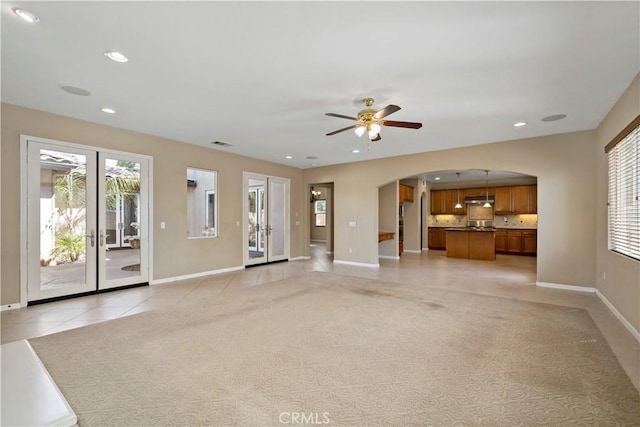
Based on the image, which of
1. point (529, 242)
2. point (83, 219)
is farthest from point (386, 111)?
point (529, 242)

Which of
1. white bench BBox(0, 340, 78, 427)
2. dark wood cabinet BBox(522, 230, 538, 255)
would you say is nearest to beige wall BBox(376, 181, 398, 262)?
dark wood cabinet BBox(522, 230, 538, 255)

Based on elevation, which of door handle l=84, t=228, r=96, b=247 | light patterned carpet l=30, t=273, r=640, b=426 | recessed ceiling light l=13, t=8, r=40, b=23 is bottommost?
light patterned carpet l=30, t=273, r=640, b=426

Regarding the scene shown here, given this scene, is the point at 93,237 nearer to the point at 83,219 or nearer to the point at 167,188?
the point at 83,219

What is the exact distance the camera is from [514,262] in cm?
866

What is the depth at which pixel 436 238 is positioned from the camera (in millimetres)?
12180

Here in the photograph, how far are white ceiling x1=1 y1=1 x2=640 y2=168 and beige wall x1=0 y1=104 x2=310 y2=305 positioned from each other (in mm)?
352

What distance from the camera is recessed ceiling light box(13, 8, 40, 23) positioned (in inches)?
89.0

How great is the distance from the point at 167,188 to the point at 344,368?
509 cm

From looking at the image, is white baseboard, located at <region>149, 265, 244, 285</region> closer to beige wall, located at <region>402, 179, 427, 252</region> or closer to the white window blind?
beige wall, located at <region>402, 179, 427, 252</region>

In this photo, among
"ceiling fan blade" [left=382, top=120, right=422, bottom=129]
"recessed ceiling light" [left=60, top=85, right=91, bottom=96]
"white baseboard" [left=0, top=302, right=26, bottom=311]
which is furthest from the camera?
"white baseboard" [left=0, top=302, right=26, bottom=311]

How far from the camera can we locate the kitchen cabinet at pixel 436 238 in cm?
1203

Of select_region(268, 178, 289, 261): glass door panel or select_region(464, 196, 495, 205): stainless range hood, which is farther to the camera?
select_region(464, 196, 495, 205): stainless range hood

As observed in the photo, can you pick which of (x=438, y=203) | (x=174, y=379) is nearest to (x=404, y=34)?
(x=174, y=379)

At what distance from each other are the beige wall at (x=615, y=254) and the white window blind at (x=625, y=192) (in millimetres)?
140
